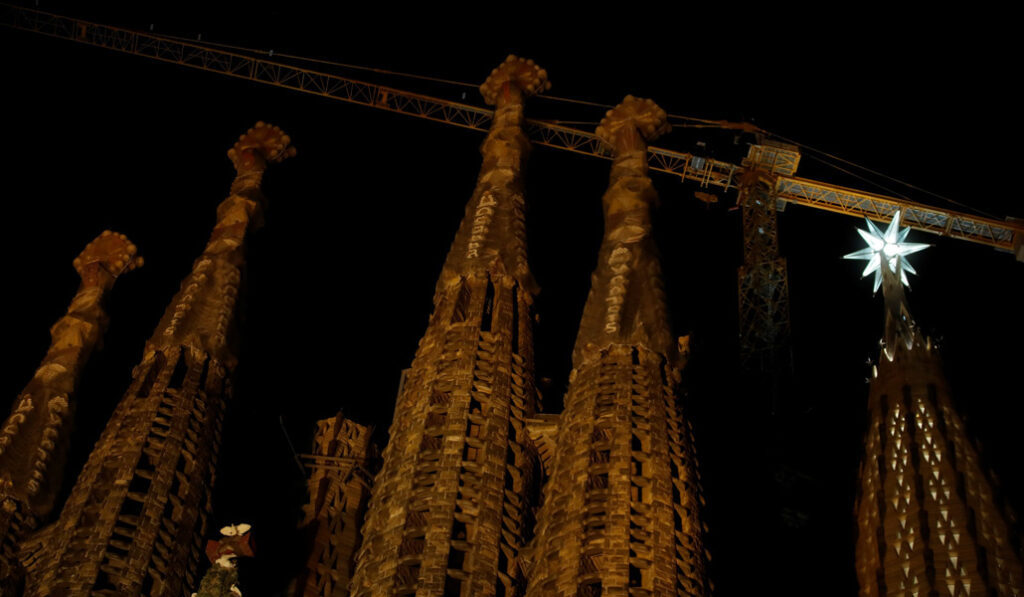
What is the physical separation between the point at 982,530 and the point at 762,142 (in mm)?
31031

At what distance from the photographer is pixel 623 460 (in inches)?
930

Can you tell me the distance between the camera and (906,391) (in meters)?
31.2

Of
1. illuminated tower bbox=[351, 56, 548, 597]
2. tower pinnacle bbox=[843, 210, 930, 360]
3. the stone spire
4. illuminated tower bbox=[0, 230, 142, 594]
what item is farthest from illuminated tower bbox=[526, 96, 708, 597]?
illuminated tower bbox=[0, 230, 142, 594]

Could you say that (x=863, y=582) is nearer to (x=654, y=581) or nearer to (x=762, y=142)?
(x=654, y=581)

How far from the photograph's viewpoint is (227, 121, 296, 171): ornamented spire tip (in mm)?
41469

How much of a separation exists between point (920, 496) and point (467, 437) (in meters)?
12.0

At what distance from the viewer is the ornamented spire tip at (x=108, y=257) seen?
134 feet

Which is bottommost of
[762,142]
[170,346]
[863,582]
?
[863,582]

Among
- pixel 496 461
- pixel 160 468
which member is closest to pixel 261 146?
pixel 160 468

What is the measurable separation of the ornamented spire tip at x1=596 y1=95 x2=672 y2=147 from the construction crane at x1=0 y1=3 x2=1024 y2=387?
14.2 metres

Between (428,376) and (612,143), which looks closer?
(428,376)

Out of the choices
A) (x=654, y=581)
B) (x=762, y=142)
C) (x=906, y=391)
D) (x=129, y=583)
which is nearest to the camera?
(x=654, y=581)

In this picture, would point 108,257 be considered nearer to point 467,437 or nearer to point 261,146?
point 261,146

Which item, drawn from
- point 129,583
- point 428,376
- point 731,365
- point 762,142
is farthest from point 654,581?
point 762,142
